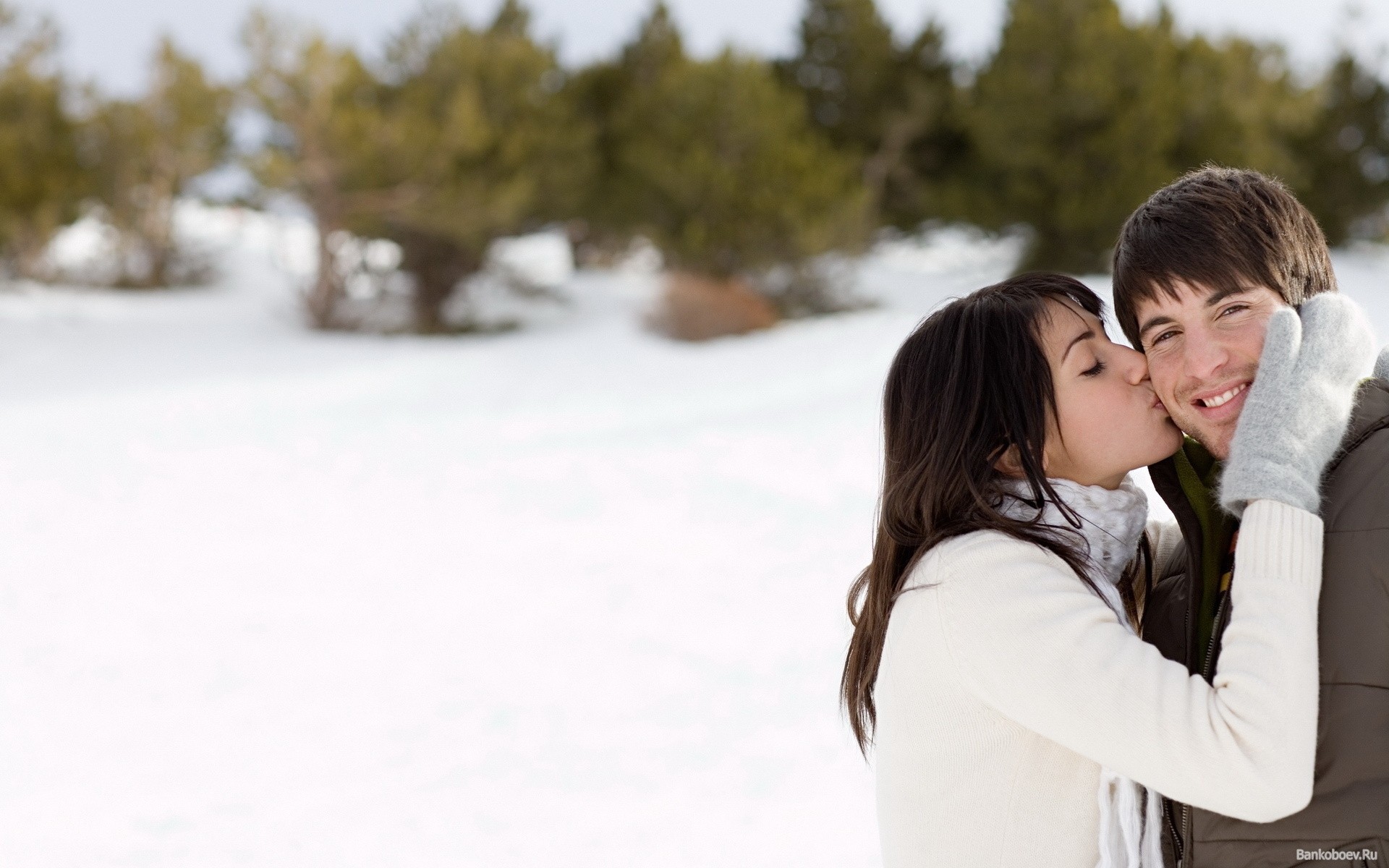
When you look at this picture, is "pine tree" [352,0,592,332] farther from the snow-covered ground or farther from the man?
the man

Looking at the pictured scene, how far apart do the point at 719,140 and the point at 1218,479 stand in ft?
48.3

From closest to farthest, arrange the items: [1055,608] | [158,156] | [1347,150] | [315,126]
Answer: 1. [1055,608]
2. [315,126]
3. [1347,150]
4. [158,156]

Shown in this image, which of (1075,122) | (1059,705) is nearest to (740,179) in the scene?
(1075,122)

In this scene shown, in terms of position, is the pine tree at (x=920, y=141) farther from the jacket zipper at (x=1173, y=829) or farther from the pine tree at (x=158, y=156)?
the jacket zipper at (x=1173, y=829)

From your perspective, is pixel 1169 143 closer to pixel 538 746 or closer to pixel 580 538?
pixel 580 538

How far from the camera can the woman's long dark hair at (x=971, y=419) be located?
1821 millimetres

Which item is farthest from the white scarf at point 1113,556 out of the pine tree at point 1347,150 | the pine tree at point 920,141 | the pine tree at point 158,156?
the pine tree at point 158,156

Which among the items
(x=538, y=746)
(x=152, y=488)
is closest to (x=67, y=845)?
(x=538, y=746)

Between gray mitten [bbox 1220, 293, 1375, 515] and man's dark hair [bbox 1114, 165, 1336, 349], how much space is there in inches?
6.8

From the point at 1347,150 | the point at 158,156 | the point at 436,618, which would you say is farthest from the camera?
the point at 158,156

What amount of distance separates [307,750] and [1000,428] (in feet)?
11.6

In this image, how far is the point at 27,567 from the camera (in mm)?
6551

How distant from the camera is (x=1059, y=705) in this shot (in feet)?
5.27

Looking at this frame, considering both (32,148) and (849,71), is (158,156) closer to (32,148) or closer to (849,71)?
(32,148)
